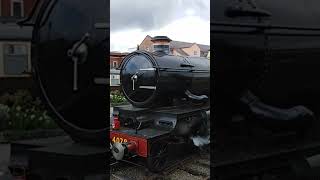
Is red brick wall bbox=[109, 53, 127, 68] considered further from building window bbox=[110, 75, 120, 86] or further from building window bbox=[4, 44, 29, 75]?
building window bbox=[4, 44, 29, 75]

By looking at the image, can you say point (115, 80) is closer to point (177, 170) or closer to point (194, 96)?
point (194, 96)

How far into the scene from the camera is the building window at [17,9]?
1.91 meters

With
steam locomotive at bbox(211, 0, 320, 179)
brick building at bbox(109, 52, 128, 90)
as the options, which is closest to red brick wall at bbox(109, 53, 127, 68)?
brick building at bbox(109, 52, 128, 90)

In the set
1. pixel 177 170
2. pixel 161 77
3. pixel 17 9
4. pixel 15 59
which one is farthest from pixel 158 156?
pixel 17 9

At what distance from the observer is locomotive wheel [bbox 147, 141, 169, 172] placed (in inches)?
83.7

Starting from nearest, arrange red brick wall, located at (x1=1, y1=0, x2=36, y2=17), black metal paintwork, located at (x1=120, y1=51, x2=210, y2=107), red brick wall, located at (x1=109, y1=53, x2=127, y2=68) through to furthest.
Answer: red brick wall, located at (x1=1, y1=0, x2=36, y2=17), red brick wall, located at (x1=109, y1=53, x2=127, y2=68), black metal paintwork, located at (x1=120, y1=51, x2=210, y2=107)

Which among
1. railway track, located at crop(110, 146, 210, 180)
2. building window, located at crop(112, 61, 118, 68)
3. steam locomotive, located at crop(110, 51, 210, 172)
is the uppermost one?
building window, located at crop(112, 61, 118, 68)

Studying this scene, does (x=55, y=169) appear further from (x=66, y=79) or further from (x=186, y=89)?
(x=186, y=89)

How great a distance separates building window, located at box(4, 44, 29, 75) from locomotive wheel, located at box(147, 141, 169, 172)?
28.8 inches

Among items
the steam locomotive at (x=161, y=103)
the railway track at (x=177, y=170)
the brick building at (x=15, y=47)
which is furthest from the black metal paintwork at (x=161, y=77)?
the brick building at (x=15, y=47)

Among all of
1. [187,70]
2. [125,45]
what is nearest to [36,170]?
[125,45]

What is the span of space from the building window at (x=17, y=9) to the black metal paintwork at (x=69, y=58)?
0.08 meters

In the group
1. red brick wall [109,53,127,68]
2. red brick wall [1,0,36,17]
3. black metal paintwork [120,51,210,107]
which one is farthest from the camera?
black metal paintwork [120,51,210,107]

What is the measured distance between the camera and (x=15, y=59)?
6.31 feet
